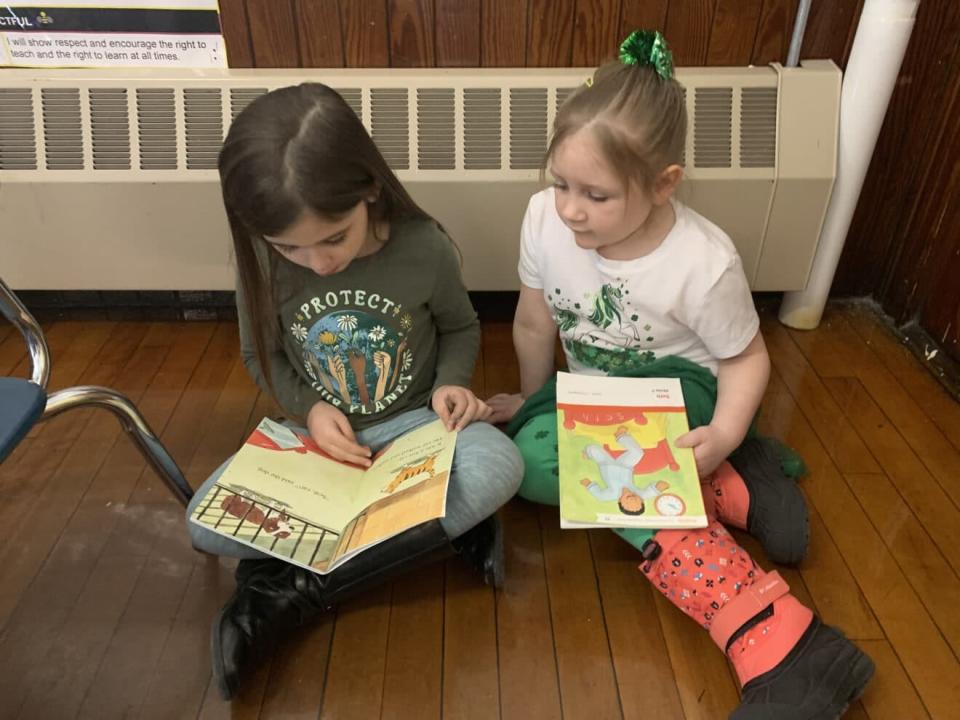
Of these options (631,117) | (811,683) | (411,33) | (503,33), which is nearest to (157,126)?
(411,33)

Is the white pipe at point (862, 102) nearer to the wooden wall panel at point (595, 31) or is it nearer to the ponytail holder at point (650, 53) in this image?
the wooden wall panel at point (595, 31)

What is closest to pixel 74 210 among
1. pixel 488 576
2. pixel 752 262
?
pixel 488 576

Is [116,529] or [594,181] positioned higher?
[594,181]

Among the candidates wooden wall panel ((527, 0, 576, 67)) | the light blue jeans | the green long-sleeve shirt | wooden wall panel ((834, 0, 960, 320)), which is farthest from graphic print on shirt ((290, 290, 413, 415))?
wooden wall panel ((834, 0, 960, 320))

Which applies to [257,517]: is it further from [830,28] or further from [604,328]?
[830,28]

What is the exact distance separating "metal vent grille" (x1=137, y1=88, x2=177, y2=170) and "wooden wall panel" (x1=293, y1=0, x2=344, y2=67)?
0.82 feet

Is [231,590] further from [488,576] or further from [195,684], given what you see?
[488,576]

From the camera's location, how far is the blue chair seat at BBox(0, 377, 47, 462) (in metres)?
0.75

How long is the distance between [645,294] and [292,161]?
0.48 m

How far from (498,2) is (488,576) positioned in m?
0.95

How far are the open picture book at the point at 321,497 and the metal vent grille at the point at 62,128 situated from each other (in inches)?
27.4

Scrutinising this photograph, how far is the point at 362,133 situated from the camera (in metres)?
0.86

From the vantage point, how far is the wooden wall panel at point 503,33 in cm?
129

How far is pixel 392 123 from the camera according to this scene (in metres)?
1.32
